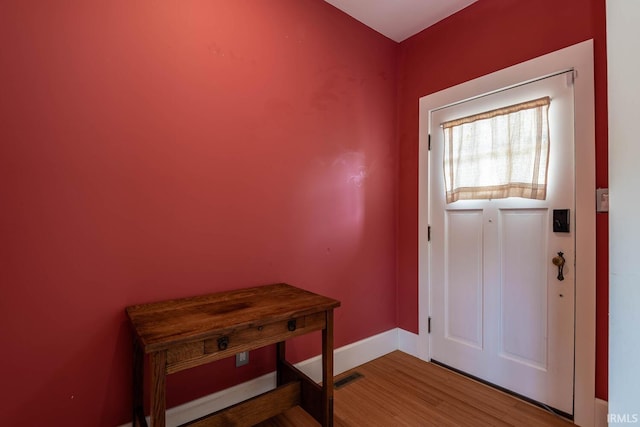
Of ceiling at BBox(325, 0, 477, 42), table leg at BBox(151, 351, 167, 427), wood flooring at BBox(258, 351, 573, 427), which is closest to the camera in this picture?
table leg at BBox(151, 351, 167, 427)

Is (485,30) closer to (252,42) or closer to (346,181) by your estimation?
(346,181)

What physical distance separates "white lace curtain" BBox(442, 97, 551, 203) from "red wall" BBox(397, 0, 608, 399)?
27 cm

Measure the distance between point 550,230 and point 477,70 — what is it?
1.25 metres

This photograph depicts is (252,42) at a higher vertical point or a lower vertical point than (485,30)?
lower

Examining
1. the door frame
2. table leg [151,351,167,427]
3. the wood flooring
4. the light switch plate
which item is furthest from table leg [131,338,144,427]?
the light switch plate

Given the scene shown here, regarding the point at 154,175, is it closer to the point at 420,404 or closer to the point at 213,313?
the point at 213,313

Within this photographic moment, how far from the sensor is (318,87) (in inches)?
87.3

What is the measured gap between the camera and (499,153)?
6.88 feet

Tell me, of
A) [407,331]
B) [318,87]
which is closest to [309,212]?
[318,87]

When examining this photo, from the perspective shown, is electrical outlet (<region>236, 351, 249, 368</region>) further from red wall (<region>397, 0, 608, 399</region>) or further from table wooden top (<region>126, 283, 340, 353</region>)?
red wall (<region>397, 0, 608, 399</region>)

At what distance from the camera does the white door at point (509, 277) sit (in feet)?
5.98

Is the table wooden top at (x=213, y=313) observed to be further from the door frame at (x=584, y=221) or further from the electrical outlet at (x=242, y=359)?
the door frame at (x=584, y=221)

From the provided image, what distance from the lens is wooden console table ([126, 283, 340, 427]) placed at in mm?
1127

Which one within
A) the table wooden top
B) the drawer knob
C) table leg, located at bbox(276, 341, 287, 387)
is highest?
the table wooden top
